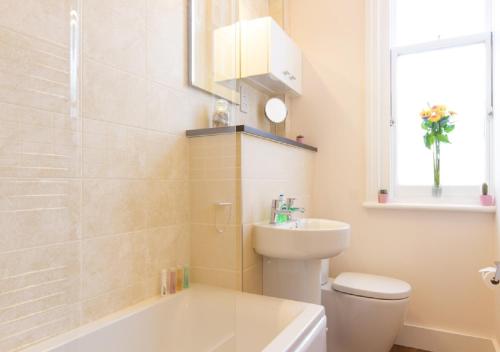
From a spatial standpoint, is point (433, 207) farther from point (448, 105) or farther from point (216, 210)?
point (216, 210)

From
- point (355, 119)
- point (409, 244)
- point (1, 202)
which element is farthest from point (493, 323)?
point (1, 202)

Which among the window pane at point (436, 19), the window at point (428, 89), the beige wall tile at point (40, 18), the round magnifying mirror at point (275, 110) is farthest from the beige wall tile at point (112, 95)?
the window pane at point (436, 19)

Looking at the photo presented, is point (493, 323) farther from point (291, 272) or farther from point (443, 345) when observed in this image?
point (291, 272)

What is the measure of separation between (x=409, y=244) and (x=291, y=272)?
0.94m

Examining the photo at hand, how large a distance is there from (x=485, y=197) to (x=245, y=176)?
1456 millimetres

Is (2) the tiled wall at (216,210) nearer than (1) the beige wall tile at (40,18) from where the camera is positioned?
No

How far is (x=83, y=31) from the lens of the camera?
1152mm

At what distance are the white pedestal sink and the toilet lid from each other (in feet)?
0.79

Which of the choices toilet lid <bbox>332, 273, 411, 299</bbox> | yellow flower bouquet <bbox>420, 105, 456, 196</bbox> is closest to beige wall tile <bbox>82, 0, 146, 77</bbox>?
toilet lid <bbox>332, 273, 411, 299</bbox>

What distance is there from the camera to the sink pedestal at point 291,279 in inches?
66.0

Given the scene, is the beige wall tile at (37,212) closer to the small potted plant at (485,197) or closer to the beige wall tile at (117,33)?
the beige wall tile at (117,33)

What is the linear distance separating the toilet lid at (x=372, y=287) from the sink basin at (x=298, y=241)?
0.38 m

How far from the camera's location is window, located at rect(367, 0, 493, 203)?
2.10 metres

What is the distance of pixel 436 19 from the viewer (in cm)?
224
